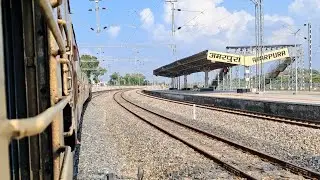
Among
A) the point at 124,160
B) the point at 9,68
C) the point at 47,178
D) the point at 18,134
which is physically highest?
the point at 9,68

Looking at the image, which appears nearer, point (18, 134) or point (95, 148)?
point (18, 134)

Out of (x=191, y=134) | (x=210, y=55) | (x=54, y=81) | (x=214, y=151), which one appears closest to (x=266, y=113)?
(x=191, y=134)

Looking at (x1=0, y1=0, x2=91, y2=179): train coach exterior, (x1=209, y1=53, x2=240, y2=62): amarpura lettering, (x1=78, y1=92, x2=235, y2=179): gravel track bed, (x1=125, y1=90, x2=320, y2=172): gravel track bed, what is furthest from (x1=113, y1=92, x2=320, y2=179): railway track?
(x1=209, y1=53, x2=240, y2=62): amarpura lettering

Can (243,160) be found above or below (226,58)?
below

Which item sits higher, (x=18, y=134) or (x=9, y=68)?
(x=9, y=68)

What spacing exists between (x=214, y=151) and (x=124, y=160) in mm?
2632

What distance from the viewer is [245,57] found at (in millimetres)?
51000

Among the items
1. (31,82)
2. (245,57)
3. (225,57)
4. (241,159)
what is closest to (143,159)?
(241,159)

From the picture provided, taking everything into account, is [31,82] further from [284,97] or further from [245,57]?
[245,57]

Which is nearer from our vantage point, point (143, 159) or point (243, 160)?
point (243, 160)

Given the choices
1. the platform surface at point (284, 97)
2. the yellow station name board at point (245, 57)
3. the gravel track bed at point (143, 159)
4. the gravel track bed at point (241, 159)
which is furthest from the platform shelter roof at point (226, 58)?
the gravel track bed at point (241, 159)

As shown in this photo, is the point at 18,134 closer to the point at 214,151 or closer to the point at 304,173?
the point at 304,173

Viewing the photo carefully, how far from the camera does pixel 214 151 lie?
13.0 metres

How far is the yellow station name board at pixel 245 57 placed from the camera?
144ft
